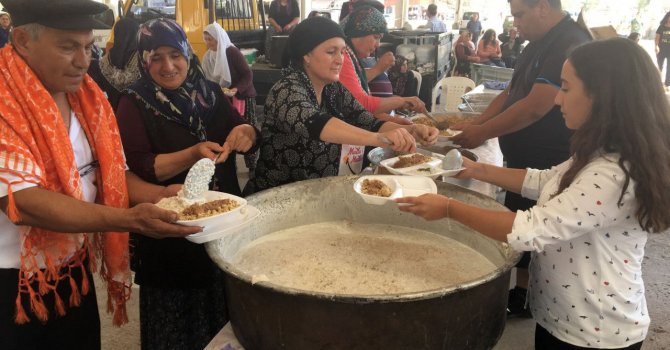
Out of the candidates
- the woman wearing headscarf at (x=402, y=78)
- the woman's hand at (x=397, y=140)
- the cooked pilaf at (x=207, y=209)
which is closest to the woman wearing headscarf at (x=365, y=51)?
the woman's hand at (x=397, y=140)

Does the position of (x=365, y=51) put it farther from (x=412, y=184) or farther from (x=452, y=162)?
(x=412, y=184)

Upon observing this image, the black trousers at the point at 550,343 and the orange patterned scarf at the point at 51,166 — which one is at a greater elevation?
the orange patterned scarf at the point at 51,166

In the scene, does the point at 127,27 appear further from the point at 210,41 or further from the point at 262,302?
the point at 262,302

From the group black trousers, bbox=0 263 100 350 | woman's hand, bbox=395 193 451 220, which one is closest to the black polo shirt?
woman's hand, bbox=395 193 451 220

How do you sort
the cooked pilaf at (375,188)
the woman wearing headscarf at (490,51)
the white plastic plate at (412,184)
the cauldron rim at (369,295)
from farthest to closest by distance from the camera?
the woman wearing headscarf at (490,51), the white plastic plate at (412,184), the cooked pilaf at (375,188), the cauldron rim at (369,295)

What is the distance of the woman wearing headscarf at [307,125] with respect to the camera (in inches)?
67.1

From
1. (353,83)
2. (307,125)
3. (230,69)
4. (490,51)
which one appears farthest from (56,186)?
(490,51)

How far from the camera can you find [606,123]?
3.85 feet

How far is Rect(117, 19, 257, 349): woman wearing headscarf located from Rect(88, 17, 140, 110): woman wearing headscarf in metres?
1.70

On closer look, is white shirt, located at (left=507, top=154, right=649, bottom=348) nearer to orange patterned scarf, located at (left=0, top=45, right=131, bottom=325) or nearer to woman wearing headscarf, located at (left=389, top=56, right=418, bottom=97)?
orange patterned scarf, located at (left=0, top=45, right=131, bottom=325)

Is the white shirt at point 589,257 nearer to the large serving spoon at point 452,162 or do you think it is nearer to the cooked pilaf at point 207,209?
the large serving spoon at point 452,162

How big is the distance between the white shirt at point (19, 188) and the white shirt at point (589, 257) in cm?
116

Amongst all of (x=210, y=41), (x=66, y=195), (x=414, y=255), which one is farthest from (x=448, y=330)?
(x=210, y=41)

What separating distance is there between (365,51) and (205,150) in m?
1.80
